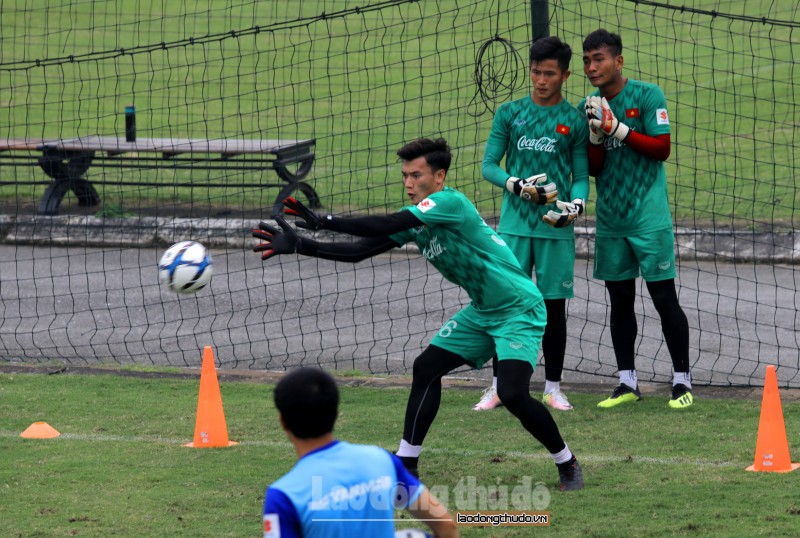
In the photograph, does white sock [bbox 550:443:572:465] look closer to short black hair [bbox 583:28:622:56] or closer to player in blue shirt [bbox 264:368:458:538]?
player in blue shirt [bbox 264:368:458:538]

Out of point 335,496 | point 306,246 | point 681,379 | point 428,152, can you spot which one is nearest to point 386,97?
point 681,379

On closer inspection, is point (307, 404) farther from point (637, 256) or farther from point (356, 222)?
point (637, 256)

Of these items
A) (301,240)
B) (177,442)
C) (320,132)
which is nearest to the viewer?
(301,240)

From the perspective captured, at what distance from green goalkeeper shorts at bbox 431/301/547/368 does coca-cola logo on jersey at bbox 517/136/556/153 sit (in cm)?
140

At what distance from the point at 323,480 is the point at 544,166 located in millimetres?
4035

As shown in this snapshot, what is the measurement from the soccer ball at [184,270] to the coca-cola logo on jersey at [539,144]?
2.10 m

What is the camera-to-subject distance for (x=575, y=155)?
22.8 ft

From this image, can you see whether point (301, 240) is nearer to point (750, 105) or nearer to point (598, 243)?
point (598, 243)

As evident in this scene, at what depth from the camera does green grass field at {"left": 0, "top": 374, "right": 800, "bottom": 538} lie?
5203 millimetres

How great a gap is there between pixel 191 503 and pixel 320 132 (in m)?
12.9

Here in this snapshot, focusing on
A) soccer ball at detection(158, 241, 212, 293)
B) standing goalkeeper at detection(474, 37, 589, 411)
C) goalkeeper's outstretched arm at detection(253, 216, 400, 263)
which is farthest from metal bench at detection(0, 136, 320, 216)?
goalkeeper's outstretched arm at detection(253, 216, 400, 263)

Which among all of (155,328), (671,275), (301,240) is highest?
(301,240)

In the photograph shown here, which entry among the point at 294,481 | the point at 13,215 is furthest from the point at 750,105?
the point at 294,481

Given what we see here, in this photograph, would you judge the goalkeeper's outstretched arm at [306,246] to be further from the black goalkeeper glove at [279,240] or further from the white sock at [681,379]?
the white sock at [681,379]
